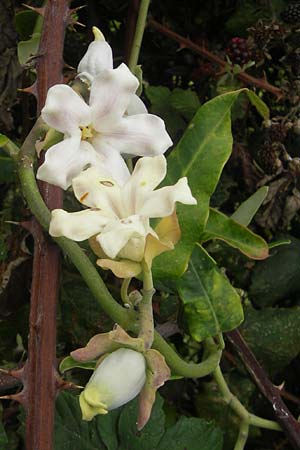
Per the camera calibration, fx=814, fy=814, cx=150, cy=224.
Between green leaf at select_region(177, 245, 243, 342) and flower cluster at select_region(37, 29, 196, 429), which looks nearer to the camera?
flower cluster at select_region(37, 29, 196, 429)

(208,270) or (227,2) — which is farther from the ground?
(227,2)

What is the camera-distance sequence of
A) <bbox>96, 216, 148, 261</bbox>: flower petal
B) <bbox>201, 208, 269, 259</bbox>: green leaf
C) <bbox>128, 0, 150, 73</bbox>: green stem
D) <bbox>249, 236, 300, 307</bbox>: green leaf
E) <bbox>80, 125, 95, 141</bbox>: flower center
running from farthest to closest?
<bbox>249, 236, 300, 307</bbox>: green leaf, <bbox>128, 0, 150, 73</bbox>: green stem, <bbox>201, 208, 269, 259</bbox>: green leaf, <bbox>80, 125, 95, 141</bbox>: flower center, <bbox>96, 216, 148, 261</bbox>: flower petal

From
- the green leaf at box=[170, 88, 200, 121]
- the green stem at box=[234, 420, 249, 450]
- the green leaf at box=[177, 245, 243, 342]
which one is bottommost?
the green stem at box=[234, 420, 249, 450]

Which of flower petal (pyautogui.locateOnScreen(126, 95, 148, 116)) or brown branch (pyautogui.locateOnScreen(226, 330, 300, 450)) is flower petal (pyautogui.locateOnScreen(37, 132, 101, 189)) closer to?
flower petal (pyautogui.locateOnScreen(126, 95, 148, 116))

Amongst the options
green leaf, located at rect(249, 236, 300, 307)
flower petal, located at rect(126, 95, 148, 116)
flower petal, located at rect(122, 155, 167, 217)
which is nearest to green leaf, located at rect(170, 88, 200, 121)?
green leaf, located at rect(249, 236, 300, 307)

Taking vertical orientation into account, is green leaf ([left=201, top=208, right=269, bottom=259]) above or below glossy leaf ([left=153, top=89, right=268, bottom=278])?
below

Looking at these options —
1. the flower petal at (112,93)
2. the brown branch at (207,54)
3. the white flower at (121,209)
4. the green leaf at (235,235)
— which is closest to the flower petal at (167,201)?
the white flower at (121,209)

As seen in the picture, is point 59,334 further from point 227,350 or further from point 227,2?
point 227,2

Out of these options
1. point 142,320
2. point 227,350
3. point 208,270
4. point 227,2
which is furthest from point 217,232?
point 227,2

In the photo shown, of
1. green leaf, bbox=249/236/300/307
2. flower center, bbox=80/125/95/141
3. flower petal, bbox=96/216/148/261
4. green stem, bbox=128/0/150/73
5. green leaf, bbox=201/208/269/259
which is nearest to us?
flower petal, bbox=96/216/148/261
